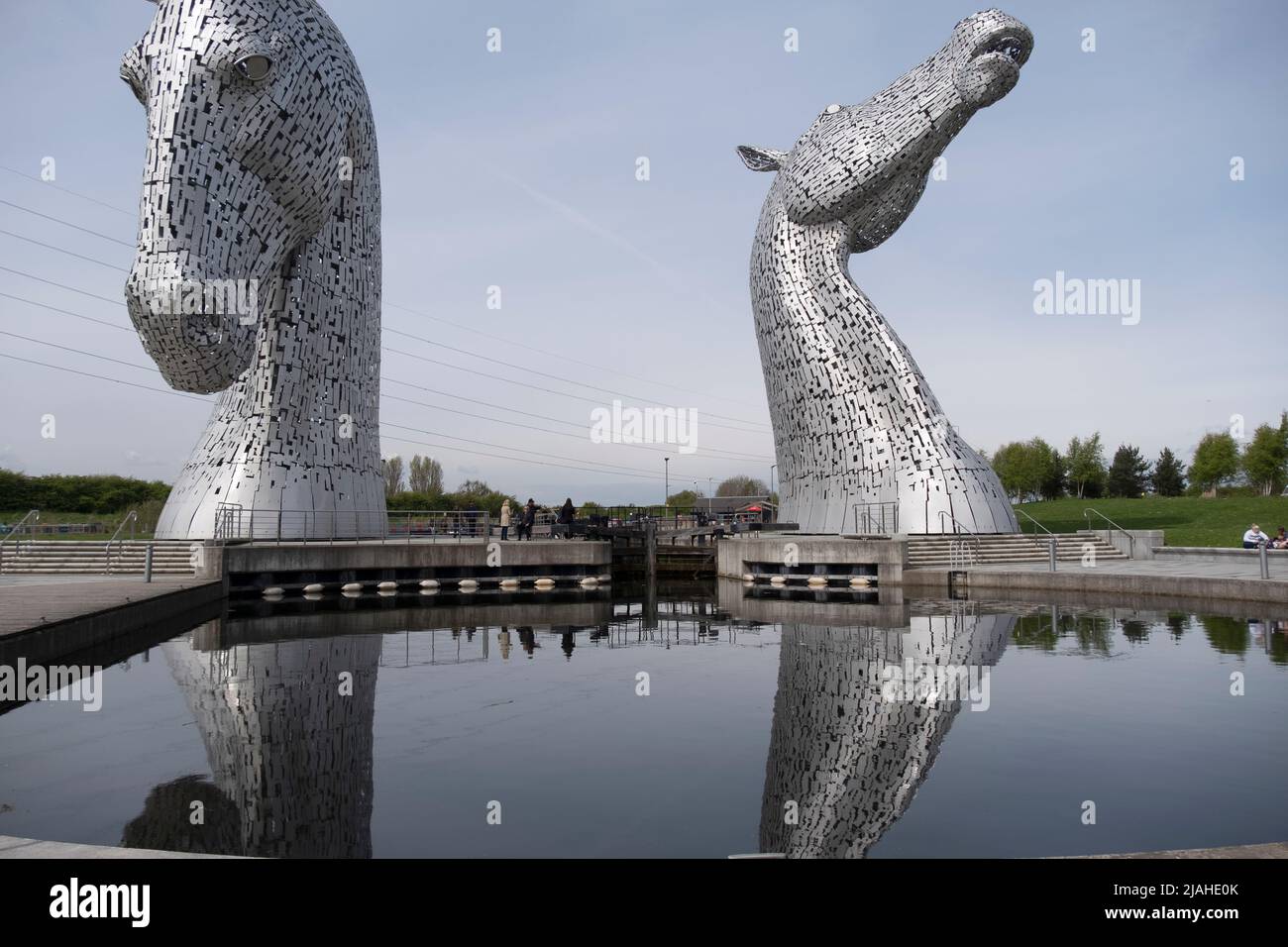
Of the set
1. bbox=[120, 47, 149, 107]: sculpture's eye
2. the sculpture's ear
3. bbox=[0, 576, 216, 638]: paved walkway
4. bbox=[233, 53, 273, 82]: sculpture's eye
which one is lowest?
bbox=[0, 576, 216, 638]: paved walkway

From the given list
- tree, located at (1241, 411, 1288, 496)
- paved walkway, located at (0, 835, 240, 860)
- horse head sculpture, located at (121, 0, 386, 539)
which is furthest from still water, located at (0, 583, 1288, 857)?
tree, located at (1241, 411, 1288, 496)

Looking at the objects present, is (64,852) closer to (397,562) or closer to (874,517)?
(397,562)

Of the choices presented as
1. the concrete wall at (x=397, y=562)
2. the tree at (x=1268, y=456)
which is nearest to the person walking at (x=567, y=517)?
the concrete wall at (x=397, y=562)

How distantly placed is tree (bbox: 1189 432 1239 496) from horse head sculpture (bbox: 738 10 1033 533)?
48.7 meters

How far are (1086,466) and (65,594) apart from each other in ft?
220

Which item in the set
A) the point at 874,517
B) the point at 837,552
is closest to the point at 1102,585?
the point at 837,552

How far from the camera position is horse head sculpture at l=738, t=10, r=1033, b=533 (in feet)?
66.4

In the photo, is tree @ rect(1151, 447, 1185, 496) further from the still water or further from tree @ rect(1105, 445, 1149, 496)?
the still water

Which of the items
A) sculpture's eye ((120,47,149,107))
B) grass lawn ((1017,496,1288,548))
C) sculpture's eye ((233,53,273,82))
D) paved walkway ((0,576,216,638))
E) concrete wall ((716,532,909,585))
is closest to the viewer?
paved walkway ((0,576,216,638))

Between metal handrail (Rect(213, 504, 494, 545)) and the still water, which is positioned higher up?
metal handrail (Rect(213, 504, 494, 545))

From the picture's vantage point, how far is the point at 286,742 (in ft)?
21.2
